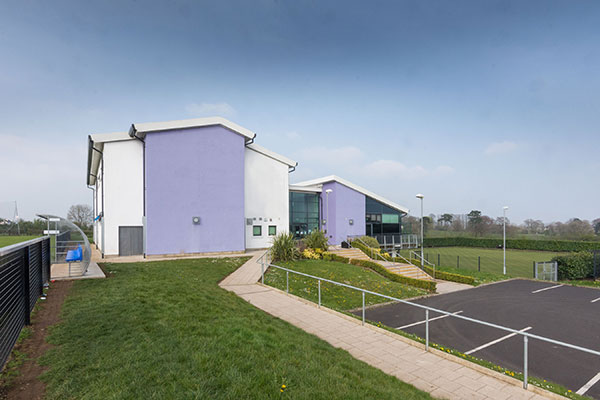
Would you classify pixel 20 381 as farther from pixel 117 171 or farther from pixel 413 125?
pixel 413 125

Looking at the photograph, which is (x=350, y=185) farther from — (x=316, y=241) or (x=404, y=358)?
(x=404, y=358)

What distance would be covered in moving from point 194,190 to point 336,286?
40.6 ft

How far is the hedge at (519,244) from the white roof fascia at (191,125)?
35965mm

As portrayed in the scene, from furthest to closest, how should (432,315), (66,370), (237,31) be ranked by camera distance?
(237,31)
(432,315)
(66,370)

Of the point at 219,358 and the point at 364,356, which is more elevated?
the point at 219,358

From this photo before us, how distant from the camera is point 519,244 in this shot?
45.1 metres

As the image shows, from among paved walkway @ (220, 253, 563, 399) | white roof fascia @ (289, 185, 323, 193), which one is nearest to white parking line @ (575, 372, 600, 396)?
paved walkway @ (220, 253, 563, 399)

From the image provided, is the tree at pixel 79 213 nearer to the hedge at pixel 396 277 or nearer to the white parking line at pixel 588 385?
the hedge at pixel 396 277

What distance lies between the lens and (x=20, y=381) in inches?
153

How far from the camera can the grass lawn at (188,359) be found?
3.66 m

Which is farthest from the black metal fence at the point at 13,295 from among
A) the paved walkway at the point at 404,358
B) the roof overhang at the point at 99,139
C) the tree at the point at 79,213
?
the tree at the point at 79,213

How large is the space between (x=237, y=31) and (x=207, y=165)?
8.55 metres

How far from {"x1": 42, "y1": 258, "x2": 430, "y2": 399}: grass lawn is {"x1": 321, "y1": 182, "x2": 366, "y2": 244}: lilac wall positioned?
24898mm

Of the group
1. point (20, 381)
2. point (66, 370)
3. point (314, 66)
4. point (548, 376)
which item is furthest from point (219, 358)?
point (314, 66)
